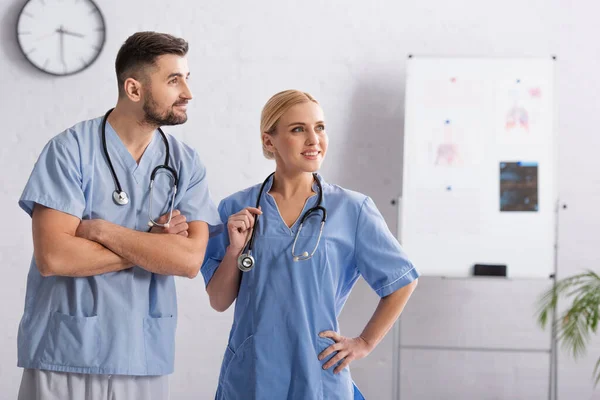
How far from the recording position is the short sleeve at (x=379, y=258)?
1.79 meters

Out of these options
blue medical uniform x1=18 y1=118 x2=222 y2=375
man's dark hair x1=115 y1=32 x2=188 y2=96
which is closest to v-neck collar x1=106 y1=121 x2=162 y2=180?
blue medical uniform x1=18 y1=118 x2=222 y2=375

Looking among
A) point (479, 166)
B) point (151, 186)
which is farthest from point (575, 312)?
point (151, 186)

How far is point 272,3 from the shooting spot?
3.45 metres

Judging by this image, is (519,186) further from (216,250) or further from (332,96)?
(216,250)

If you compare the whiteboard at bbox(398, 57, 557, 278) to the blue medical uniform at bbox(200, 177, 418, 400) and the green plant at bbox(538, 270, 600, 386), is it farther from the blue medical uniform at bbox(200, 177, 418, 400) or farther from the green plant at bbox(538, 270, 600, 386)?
the blue medical uniform at bbox(200, 177, 418, 400)

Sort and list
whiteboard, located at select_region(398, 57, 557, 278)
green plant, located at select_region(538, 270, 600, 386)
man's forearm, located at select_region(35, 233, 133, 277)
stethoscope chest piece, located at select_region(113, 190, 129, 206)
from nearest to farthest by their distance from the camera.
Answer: man's forearm, located at select_region(35, 233, 133, 277)
stethoscope chest piece, located at select_region(113, 190, 129, 206)
green plant, located at select_region(538, 270, 600, 386)
whiteboard, located at select_region(398, 57, 557, 278)

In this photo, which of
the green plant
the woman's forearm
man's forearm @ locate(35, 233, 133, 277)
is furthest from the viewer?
the green plant

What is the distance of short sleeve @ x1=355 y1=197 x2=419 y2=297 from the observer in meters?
1.79

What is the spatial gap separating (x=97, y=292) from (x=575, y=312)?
2.04m

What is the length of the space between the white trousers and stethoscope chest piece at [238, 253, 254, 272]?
1.13 ft

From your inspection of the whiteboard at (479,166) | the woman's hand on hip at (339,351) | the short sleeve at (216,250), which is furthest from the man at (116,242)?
the whiteboard at (479,166)

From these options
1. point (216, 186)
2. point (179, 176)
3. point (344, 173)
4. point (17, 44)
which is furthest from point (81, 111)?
point (179, 176)

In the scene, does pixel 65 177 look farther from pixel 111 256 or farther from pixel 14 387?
pixel 14 387

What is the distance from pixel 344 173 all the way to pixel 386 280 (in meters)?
1.70
